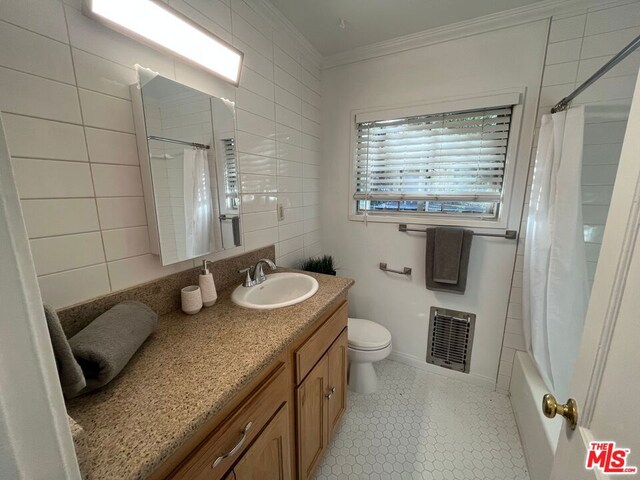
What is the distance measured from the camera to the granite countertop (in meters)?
0.48

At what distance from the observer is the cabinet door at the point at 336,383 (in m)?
1.24

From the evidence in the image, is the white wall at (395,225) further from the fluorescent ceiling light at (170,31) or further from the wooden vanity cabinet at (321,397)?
the fluorescent ceiling light at (170,31)

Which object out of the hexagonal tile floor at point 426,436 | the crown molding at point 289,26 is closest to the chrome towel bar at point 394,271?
the hexagonal tile floor at point 426,436

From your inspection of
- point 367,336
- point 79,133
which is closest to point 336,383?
point 367,336

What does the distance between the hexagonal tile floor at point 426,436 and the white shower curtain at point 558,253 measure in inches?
17.5

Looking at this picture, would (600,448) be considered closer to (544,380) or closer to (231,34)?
(544,380)

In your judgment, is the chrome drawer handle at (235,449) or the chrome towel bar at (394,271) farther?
the chrome towel bar at (394,271)

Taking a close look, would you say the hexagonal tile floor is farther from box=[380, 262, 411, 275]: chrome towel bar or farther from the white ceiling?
the white ceiling

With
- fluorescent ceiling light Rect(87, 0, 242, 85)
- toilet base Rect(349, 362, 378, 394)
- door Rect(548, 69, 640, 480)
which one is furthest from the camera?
toilet base Rect(349, 362, 378, 394)

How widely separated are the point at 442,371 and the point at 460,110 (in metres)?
1.82

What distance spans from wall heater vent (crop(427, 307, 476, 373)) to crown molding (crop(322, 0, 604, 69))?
69.0 inches

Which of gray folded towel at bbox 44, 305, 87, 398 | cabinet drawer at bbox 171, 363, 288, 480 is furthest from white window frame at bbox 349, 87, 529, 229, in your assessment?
gray folded towel at bbox 44, 305, 87, 398

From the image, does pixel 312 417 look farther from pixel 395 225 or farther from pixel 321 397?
pixel 395 225

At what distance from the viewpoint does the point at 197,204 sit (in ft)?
3.68
